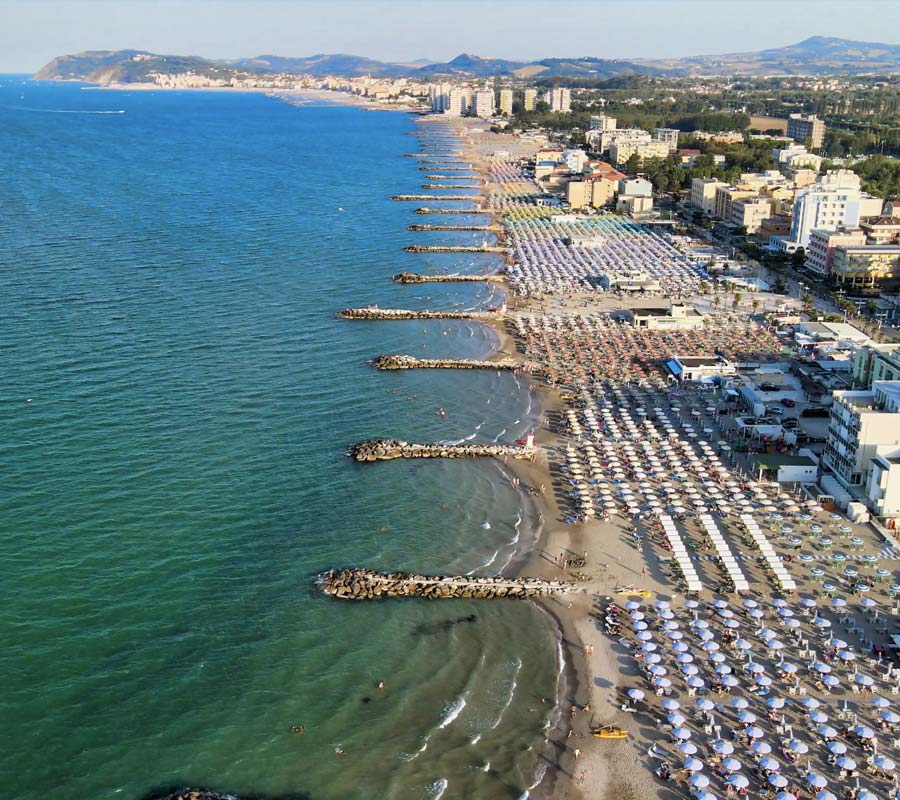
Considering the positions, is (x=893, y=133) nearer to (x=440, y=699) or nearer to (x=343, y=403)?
(x=343, y=403)

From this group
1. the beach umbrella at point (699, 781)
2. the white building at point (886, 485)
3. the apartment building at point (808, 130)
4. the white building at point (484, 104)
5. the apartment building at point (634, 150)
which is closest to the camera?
the beach umbrella at point (699, 781)

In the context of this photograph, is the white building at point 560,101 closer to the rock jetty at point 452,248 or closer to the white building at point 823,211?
the rock jetty at point 452,248

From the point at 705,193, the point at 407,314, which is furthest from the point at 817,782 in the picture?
the point at 705,193

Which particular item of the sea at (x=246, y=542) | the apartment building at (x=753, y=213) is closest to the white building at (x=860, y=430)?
the sea at (x=246, y=542)

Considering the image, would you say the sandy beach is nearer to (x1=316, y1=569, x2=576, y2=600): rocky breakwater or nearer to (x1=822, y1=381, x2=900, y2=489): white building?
(x1=316, y1=569, x2=576, y2=600): rocky breakwater

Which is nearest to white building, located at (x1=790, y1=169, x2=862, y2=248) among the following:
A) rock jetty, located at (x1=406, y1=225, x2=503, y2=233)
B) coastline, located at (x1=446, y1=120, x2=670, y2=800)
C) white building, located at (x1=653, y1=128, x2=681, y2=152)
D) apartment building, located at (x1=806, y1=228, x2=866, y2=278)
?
apartment building, located at (x1=806, y1=228, x2=866, y2=278)

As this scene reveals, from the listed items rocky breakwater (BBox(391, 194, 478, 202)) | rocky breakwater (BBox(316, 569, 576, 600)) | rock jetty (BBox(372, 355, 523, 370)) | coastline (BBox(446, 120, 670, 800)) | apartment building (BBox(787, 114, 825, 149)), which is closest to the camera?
coastline (BBox(446, 120, 670, 800))

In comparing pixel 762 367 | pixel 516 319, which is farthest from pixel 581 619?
pixel 516 319

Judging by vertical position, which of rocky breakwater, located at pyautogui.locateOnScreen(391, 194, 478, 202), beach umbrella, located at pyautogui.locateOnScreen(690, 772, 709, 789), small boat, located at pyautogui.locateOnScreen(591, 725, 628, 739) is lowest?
small boat, located at pyautogui.locateOnScreen(591, 725, 628, 739)
